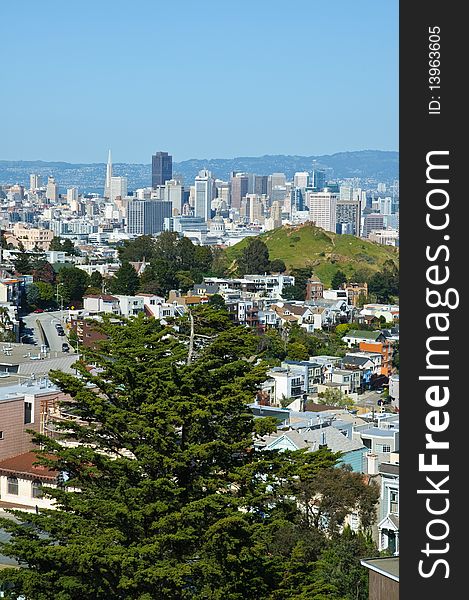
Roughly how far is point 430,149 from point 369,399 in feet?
51.4

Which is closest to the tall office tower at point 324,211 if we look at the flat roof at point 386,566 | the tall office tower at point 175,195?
the tall office tower at point 175,195

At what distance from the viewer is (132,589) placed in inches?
153

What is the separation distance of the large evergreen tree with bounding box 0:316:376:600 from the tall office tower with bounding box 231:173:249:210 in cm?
9384

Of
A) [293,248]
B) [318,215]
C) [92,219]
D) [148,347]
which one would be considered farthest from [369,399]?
[92,219]

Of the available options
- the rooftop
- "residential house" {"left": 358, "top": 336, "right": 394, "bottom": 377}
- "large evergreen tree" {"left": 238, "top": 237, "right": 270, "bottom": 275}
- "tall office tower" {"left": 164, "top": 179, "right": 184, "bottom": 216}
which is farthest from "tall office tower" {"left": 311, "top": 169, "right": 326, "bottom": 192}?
the rooftop

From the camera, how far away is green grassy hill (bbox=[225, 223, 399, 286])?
3575 cm

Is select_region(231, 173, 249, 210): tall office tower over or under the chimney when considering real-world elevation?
over

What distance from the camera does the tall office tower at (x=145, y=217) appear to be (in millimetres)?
78000

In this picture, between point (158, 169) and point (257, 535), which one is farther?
point (158, 169)

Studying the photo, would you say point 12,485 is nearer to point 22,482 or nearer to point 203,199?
point 22,482

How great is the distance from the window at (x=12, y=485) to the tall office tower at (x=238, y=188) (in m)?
89.2

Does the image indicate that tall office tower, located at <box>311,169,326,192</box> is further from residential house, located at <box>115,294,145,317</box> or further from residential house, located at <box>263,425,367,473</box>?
residential house, located at <box>263,425,367,473</box>

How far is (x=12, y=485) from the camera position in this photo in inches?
357

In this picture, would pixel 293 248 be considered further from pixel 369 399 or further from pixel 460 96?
pixel 460 96
